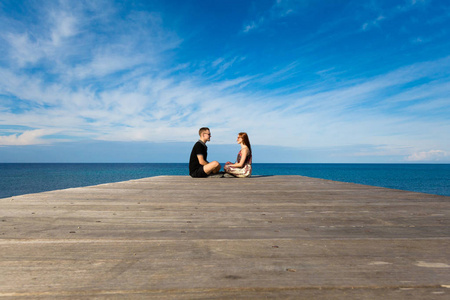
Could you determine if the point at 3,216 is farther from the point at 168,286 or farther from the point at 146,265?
the point at 168,286

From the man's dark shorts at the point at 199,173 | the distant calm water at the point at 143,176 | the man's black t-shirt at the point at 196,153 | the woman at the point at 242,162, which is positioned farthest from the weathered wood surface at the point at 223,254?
the distant calm water at the point at 143,176

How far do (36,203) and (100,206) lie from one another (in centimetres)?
85

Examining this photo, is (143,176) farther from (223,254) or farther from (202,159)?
(223,254)

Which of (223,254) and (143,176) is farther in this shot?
(143,176)

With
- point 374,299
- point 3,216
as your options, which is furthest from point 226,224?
point 3,216

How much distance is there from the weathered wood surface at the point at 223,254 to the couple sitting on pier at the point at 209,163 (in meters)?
4.79

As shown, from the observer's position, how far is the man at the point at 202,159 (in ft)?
24.4

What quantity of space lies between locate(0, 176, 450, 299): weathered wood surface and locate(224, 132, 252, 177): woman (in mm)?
5054

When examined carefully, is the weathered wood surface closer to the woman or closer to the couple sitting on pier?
the couple sitting on pier

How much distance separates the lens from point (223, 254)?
4.81 feet

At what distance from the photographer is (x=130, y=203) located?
3.23 m

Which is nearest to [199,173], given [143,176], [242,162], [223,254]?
[242,162]

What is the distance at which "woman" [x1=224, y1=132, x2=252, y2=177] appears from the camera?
25.3 feet

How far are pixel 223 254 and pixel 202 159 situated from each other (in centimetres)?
609
